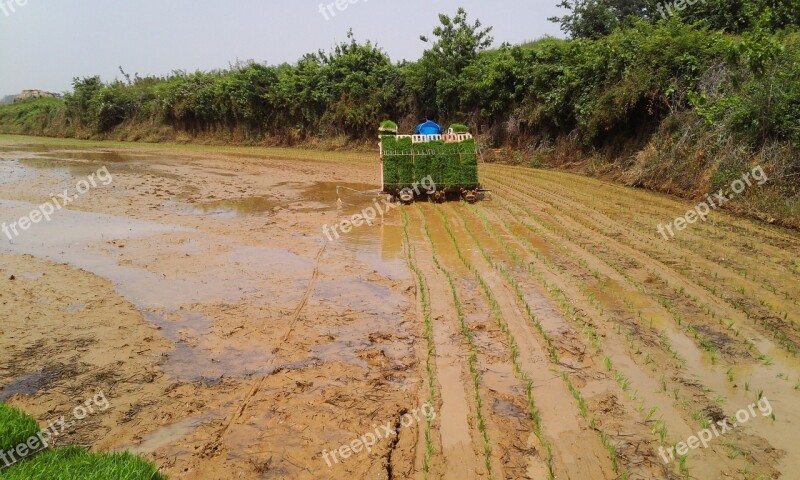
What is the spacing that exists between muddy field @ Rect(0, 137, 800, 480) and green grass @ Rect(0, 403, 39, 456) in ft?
0.72

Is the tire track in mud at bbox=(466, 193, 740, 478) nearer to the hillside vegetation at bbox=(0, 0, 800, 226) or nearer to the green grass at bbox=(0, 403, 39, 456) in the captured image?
the green grass at bbox=(0, 403, 39, 456)

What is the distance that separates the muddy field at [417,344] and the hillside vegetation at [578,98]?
2.39 meters

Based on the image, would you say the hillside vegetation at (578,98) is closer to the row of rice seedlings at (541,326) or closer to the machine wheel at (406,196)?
the row of rice seedlings at (541,326)

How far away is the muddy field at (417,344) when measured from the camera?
139 inches

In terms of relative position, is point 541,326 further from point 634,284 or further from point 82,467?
point 82,467

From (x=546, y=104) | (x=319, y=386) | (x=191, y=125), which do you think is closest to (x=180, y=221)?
(x=319, y=386)

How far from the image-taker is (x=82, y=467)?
309cm

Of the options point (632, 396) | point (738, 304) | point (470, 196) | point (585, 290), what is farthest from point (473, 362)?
point (470, 196)

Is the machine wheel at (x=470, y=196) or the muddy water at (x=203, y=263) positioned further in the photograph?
the machine wheel at (x=470, y=196)

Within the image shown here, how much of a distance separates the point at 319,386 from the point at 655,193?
11.0 metres

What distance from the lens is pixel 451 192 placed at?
12.2m

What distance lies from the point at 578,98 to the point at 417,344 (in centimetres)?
1440

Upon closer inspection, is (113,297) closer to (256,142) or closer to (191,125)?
(256,142)

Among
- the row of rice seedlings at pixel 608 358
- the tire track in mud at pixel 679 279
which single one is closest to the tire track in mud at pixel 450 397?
the row of rice seedlings at pixel 608 358
